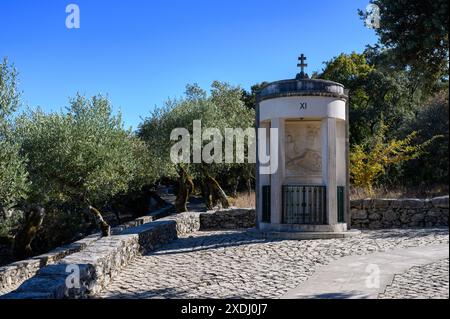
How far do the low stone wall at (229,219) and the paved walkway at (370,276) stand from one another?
288 inches

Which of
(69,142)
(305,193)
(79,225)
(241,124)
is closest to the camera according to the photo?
(305,193)

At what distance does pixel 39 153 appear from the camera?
17.0 metres

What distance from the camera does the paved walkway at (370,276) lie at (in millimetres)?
6867

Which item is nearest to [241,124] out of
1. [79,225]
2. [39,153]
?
[79,225]

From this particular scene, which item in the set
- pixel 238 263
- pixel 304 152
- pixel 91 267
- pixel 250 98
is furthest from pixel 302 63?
pixel 250 98

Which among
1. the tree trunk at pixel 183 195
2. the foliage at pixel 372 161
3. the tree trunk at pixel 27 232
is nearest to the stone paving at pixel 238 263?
the tree trunk at pixel 27 232

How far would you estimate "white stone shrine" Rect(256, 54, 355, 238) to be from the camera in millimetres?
13727

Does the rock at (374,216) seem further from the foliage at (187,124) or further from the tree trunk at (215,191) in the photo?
the foliage at (187,124)

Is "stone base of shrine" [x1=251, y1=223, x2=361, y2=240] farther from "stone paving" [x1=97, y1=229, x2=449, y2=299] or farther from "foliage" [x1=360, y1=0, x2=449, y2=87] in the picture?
"foliage" [x1=360, y1=0, x2=449, y2=87]

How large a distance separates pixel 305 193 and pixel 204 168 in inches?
364

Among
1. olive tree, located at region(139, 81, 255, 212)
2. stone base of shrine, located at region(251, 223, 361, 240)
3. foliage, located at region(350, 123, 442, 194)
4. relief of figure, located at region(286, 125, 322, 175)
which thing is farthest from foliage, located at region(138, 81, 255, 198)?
stone base of shrine, located at region(251, 223, 361, 240)
